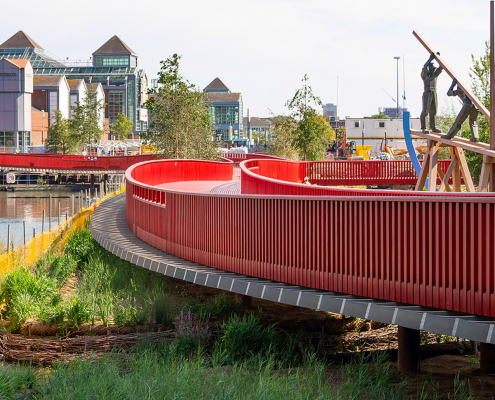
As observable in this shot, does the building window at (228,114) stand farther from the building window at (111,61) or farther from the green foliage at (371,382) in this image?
the green foliage at (371,382)

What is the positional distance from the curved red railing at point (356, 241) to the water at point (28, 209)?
26.1 meters

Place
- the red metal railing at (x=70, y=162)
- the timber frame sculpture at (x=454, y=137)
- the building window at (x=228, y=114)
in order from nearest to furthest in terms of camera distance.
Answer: the timber frame sculpture at (x=454, y=137) → the red metal railing at (x=70, y=162) → the building window at (x=228, y=114)

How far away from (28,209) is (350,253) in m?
45.3

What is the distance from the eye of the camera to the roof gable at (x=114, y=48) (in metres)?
136

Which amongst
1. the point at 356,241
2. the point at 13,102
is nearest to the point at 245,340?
the point at 356,241

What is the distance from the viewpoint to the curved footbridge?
700 cm

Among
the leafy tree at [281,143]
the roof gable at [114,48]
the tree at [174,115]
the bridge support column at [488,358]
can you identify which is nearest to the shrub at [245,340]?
the bridge support column at [488,358]

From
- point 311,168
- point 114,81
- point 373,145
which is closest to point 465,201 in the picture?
point 311,168

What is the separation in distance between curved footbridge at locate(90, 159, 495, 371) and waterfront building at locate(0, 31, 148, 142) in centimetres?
11342

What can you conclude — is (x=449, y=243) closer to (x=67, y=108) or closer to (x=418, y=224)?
(x=418, y=224)

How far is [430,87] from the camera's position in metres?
19.7

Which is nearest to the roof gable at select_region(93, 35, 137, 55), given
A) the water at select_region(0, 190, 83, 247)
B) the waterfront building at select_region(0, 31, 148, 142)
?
the waterfront building at select_region(0, 31, 148, 142)

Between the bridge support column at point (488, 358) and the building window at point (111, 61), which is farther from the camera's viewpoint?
the building window at point (111, 61)

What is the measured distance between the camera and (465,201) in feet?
23.0
